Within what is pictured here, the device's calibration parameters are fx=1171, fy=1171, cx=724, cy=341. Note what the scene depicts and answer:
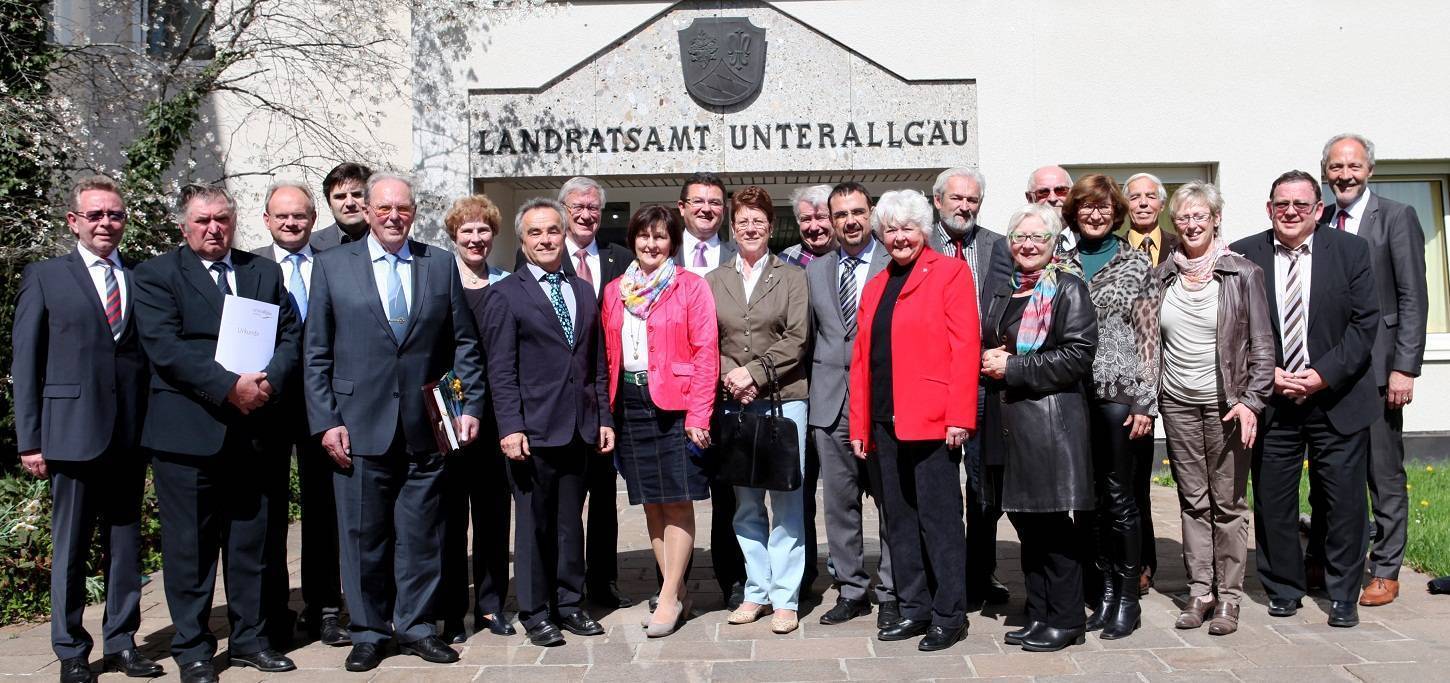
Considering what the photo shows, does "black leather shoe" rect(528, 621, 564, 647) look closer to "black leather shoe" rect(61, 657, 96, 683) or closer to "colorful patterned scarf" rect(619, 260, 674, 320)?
"colorful patterned scarf" rect(619, 260, 674, 320)

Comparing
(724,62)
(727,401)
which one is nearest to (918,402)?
(727,401)

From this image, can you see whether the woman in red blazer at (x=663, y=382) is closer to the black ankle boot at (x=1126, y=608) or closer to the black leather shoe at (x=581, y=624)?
the black leather shoe at (x=581, y=624)

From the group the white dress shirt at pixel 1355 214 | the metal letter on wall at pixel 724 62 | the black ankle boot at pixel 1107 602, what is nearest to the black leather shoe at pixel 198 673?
the black ankle boot at pixel 1107 602

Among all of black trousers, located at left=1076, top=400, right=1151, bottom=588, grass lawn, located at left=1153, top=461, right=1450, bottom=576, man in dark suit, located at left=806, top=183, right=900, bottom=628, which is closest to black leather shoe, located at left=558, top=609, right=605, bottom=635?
man in dark suit, located at left=806, top=183, right=900, bottom=628

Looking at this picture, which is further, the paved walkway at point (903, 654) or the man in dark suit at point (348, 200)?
the man in dark suit at point (348, 200)

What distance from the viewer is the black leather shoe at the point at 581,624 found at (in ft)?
17.4

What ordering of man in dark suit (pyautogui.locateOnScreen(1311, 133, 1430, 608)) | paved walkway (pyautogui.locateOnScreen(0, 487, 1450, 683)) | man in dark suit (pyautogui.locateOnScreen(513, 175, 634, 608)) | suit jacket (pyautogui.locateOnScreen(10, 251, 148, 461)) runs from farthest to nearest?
man in dark suit (pyautogui.locateOnScreen(513, 175, 634, 608))
man in dark suit (pyautogui.locateOnScreen(1311, 133, 1430, 608))
suit jacket (pyautogui.locateOnScreen(10, 251, 148, 461))
paved walkway (pyautogui.locateOnScreen(0, 487, 1450, 683))

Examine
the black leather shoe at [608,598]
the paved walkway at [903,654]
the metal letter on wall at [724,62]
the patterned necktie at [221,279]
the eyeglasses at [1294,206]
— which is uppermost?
the metal letter on wall at [724,62]

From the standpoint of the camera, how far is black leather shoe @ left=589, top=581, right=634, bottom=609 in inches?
234

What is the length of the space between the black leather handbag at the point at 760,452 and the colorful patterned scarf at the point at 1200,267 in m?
1.88

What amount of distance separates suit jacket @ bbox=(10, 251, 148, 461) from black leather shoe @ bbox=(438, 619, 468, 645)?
1.55m

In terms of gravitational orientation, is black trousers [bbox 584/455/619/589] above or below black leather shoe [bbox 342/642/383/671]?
above

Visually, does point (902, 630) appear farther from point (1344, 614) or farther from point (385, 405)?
point (385, 405)

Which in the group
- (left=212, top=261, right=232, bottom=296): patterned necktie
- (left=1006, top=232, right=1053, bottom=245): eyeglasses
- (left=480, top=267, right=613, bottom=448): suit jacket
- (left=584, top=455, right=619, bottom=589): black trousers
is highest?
(left=1006, top=232, right=1053, bottom=245): eyeglasses
